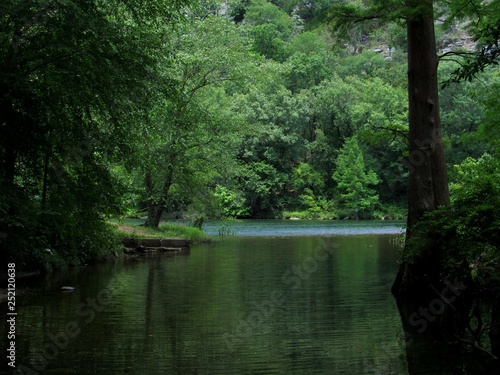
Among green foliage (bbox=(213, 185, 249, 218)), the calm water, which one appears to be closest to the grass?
green foliage (bbox=(213, 185, 249, 218))

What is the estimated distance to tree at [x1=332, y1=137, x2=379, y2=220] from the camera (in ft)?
174

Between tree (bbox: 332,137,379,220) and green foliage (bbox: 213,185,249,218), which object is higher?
tree (bbox: 332,137,379,220)

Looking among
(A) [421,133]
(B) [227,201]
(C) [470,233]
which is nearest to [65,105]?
(A) [421,133]

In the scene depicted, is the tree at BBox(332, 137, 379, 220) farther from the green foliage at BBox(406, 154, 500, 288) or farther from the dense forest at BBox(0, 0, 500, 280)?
the green foliage at BBox(406, 154, 500, 288)

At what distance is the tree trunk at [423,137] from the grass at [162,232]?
12.9m

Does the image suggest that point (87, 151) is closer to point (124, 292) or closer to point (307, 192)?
point (124, 292)

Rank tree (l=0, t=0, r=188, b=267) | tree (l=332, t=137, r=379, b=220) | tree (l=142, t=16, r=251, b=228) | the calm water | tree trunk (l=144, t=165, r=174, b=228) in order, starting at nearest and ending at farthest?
1. the calm water
2. tree (l=0, t=0, r=188, b=267)
3. tree (l=142, t=16, r=251, b=228)
4. tree trunk (l=144, t=165, r=174, b=228)
5. tree (l=332, t=137, r=379, b=220)

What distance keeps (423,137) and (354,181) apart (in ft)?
141

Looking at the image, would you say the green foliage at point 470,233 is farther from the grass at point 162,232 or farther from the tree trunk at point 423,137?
the grass at point 162,232

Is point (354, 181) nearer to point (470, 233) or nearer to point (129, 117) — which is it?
point (129, 117)

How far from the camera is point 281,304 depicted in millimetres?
10438

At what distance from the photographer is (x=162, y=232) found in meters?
25.3

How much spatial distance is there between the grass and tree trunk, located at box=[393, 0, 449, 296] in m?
12.9

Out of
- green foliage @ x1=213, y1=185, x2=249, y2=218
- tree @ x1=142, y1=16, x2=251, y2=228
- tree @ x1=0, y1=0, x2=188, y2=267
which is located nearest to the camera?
tree @ x1=0, y1=0, x2=188, y2=267
